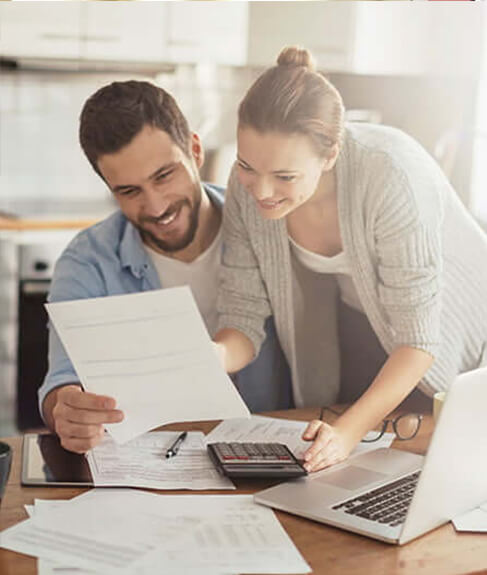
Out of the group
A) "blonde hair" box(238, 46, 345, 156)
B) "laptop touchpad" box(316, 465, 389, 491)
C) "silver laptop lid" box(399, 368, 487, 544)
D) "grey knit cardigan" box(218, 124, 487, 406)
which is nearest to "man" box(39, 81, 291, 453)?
"grey knit cardigan" box(218, 124, 487, 406)

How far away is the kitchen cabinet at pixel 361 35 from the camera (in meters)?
3.36

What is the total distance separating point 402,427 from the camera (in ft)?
4.71

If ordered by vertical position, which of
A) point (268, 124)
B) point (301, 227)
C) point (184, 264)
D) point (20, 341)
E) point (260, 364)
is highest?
point (268, 124)

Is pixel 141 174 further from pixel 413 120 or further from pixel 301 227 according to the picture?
pixel 413 120

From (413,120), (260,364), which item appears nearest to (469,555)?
(260,364)

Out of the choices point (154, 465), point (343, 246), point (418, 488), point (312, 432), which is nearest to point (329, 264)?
point (343, 246)

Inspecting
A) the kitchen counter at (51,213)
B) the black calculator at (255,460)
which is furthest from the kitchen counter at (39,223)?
the black calculator at (255,460)

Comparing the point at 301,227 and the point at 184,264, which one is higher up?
the point at 301,227

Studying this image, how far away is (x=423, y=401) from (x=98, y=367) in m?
0.63

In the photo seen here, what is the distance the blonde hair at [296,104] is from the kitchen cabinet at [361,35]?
6.51ft

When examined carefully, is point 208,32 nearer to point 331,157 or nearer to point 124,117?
point 124,117

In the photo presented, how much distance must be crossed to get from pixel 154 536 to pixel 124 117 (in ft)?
2.65

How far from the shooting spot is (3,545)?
0.97 m

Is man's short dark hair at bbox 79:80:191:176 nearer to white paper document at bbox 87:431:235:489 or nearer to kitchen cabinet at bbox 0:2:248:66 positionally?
white paper document at bbox 87:431:235:489
